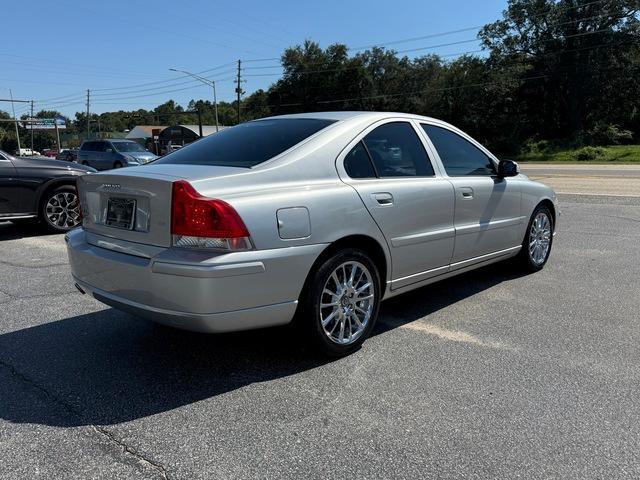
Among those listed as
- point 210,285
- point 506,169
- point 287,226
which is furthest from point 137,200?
point 506,169

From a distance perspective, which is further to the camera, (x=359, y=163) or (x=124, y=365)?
(x=359, y=163)

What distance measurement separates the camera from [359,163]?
3.96 meters

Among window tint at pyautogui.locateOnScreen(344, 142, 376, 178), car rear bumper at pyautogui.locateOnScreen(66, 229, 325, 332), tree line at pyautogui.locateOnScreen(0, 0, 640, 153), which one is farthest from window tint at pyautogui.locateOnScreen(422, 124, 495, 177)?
tree line at pyautogui.locateOnScreen(0, 0, 640, 153)

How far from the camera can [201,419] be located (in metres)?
2.98

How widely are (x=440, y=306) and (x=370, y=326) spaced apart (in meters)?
1.24

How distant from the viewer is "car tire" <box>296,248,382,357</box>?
3496mm

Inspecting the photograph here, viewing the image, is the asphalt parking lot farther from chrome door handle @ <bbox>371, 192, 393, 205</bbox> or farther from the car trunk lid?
chrome door handle @ <bbox>371, 192, 393, 205</bbox>

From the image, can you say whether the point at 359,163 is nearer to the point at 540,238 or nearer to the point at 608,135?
the point at 540,238

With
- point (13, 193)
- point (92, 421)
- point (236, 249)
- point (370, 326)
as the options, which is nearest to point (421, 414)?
Result: point (370, 326)

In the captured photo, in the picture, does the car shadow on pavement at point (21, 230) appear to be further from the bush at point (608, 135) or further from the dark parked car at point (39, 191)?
the bush at point (608, 135)

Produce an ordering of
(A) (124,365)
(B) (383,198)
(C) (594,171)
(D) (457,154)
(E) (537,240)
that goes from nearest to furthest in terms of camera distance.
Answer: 1. (A) (124,365)
2. (B) (383,198)
3. (D) (457,154)
4. (E) (537,240)
5. (C) (594,171)

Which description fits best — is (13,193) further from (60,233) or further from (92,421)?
(92,421)

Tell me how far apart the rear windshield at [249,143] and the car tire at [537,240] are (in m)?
2.86

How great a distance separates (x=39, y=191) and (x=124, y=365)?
6.06 meters
